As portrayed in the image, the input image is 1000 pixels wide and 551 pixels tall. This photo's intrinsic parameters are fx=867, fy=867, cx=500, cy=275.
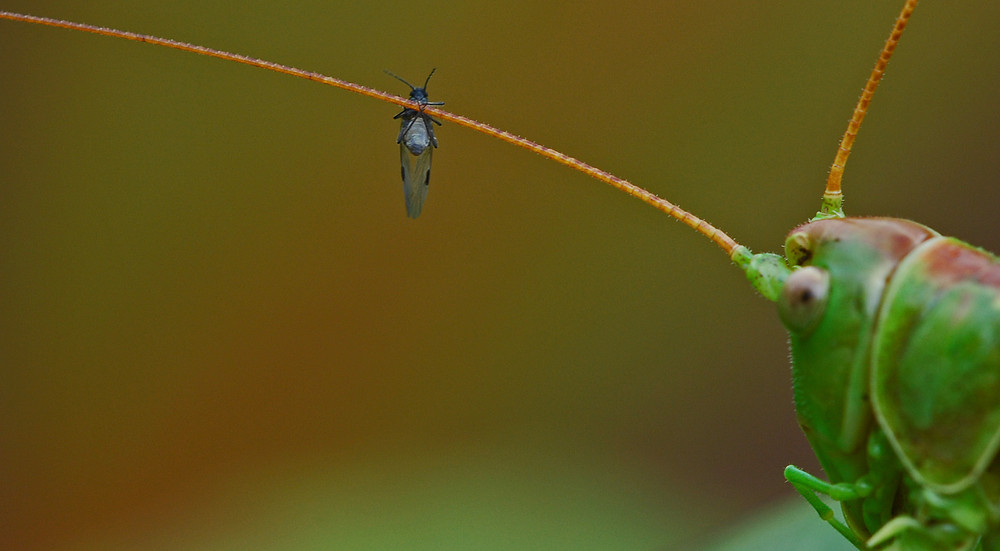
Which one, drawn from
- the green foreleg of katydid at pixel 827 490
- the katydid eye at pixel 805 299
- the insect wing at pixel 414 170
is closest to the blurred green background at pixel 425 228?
the insect wing at pixel 414 170

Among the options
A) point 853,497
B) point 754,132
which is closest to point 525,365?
point 754,132

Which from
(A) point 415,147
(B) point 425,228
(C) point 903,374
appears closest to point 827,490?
(C) point 903,374

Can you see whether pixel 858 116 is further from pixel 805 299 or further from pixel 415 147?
pixel 415 147

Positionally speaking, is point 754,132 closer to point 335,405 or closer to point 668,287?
point 668,287

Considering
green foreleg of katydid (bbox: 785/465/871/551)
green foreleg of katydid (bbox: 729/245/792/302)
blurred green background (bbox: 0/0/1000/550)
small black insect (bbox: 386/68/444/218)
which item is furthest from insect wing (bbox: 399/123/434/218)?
blurred green background (bbox: 0/0/1000/550)

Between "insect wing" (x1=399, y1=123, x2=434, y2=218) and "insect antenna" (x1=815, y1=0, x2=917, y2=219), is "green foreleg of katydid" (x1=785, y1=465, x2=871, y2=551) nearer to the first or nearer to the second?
"insect antenna" (x1=815, y1=0, x2=917, y2=219)

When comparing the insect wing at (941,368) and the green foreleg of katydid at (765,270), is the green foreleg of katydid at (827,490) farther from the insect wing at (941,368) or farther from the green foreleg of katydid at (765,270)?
the green foreleg of katydid at (765,270)

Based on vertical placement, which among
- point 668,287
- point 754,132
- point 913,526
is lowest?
point 668,287
